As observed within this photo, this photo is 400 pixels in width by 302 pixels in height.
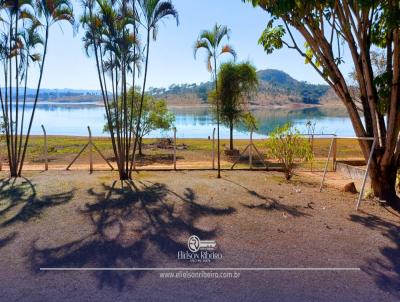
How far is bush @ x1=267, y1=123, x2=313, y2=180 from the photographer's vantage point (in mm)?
9781

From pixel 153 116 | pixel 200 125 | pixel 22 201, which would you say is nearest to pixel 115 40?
pixel 22 201

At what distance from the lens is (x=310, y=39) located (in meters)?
7.84

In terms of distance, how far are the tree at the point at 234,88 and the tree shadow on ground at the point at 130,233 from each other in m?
13.0

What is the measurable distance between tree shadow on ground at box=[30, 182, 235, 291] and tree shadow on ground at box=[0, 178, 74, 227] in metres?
0.78

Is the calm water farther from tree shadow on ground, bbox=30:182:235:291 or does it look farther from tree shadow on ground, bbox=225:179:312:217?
tree shadow on ground, bbox=30:182:235:291

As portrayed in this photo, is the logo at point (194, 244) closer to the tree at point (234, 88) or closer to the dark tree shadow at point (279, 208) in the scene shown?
the dark tree shadow at point (279, 208)

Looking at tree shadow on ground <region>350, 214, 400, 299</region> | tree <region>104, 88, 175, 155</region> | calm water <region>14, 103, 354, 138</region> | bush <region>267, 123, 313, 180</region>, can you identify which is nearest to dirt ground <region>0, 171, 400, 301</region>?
tree shadow on ground <region>350, 214, 400, 299</region>

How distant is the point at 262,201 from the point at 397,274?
3.25m

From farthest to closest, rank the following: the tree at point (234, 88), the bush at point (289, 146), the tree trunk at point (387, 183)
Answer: the tree at point (234, 88) < the bush at point (289, 146) < the tree trunk at point (387, 183)

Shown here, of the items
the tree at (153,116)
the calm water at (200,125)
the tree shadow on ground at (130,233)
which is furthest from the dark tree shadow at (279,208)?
the tree at (153,116)

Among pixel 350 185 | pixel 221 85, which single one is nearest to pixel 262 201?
pixel 350 185

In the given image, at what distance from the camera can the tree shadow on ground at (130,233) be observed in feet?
14.5

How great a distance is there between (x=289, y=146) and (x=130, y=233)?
5.86 meters

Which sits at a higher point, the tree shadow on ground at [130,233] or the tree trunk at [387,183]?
the tree trunk at [387,183]
